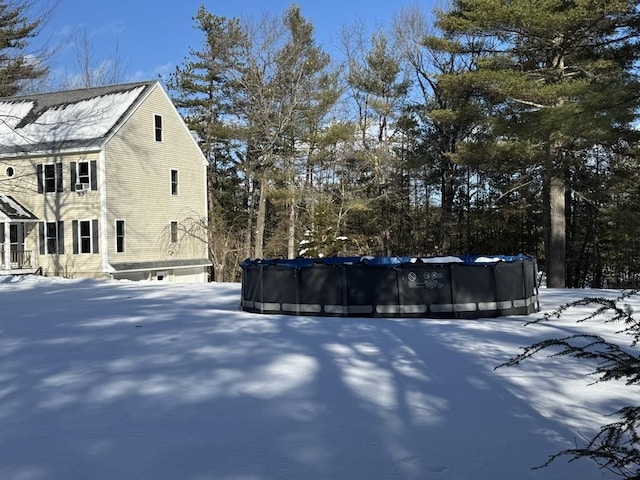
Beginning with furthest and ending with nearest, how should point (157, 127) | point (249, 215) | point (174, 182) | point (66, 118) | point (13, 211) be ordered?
point (249, 215) < point (174, 182) < point (157, 127) < point (66, 118) < point (13, 211)

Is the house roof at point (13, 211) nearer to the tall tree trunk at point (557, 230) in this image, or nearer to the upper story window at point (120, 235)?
the upper story window at point (120, 235)

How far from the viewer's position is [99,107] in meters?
25.8

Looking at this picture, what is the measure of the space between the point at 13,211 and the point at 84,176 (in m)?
3.33

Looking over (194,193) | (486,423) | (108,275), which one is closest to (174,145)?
(194,193)

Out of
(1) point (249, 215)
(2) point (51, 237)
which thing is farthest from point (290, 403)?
(1) point (249, 215)

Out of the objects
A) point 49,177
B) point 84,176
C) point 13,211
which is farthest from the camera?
point 49,177

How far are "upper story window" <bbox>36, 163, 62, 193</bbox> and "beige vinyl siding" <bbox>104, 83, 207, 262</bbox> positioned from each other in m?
2.58

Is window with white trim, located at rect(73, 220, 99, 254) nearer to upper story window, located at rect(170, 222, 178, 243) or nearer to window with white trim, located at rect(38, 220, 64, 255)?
window with white trim, located at rect(38, 220, 64, 255)

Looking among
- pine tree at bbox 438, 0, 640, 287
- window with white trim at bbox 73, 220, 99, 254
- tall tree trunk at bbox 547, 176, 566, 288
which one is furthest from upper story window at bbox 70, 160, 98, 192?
tall tree trunk at bbox 547, 176, 566, 288

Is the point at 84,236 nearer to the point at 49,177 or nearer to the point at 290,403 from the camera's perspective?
the point at 49,177

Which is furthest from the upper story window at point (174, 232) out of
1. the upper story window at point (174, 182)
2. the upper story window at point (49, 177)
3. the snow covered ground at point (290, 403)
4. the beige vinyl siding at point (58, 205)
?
the snow covered ground at point (290, 403)

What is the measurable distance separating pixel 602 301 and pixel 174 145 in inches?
1063

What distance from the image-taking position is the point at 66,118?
84.8ft

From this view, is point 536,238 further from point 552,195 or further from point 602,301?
point 602,301
